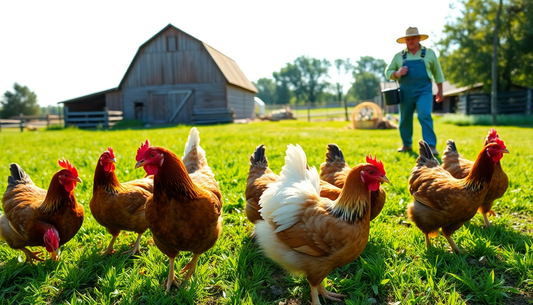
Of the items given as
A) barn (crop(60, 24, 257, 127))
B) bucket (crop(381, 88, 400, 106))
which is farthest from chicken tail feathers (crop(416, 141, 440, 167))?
barn (crop(60, 24, 257, 127))

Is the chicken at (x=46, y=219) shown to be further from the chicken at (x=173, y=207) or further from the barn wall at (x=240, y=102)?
the barn wall at (x=240, y=102)

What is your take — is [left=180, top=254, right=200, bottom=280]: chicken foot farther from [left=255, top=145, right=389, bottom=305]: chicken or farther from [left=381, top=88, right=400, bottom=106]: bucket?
[left=381, top=88, right=400, bottom=106]: bucket

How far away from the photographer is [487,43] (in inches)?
982

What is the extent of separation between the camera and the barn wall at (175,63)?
2453cm

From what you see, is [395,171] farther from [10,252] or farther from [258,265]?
[10,252]

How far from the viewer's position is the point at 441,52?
2764cm

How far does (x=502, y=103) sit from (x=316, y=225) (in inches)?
1224

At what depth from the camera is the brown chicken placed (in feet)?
10.5

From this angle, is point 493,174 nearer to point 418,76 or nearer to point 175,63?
point 418,76

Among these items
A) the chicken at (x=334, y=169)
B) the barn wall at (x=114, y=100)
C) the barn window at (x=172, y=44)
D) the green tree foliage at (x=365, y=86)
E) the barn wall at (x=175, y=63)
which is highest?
the green tree foliage at (x=365, y=86)

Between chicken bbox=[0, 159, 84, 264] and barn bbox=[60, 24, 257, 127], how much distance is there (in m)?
21.9

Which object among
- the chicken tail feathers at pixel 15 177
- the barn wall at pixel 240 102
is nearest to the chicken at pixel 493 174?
the chicken tail feathers at pixel 15 177

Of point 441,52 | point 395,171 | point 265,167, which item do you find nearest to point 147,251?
point 265,167

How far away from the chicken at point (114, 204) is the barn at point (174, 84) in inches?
864
